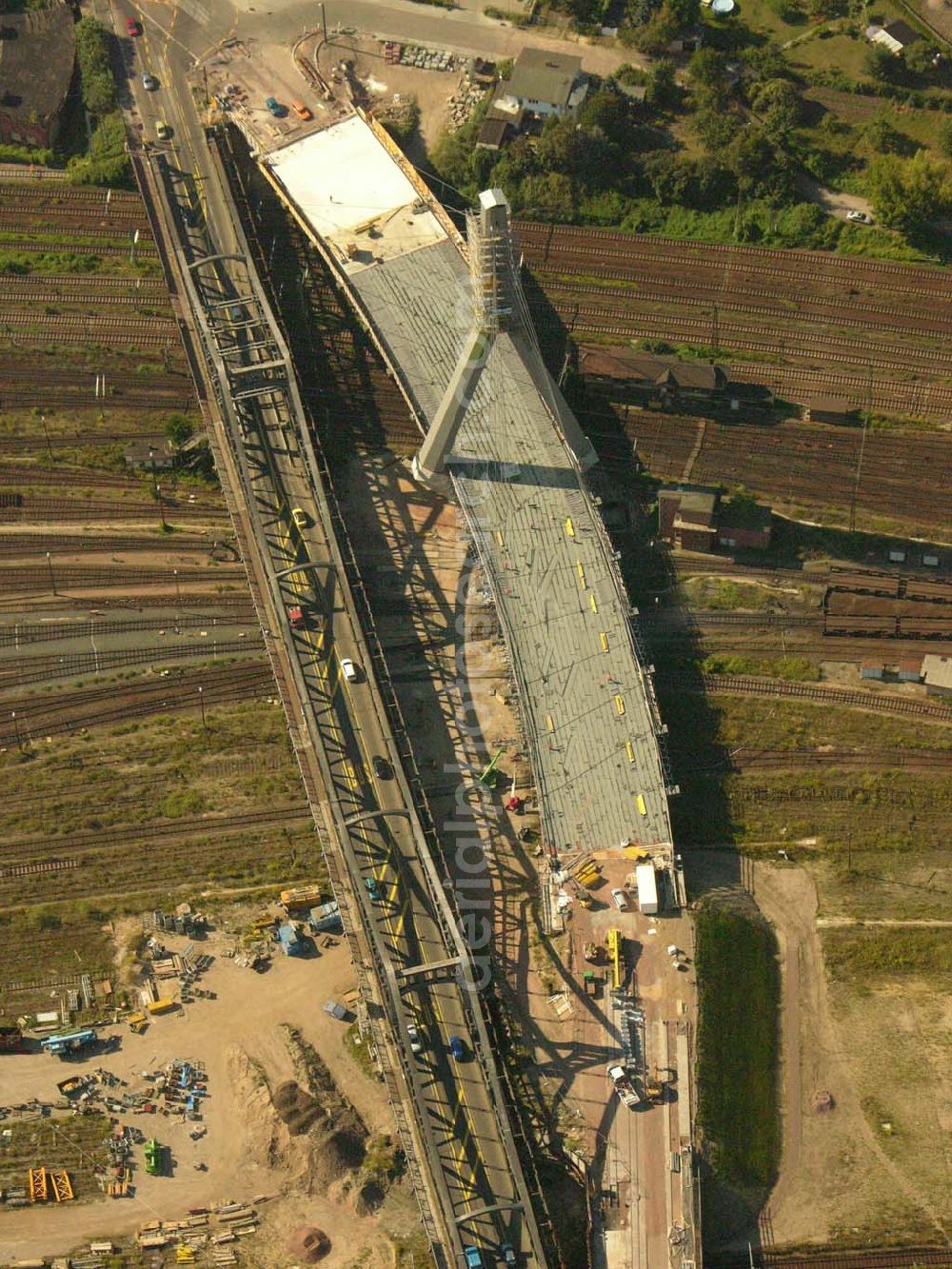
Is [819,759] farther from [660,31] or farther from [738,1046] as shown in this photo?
[660,31]

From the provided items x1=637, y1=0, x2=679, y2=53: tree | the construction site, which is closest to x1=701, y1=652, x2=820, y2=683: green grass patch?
the construction site

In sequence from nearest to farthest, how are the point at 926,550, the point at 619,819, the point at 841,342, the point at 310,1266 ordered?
the point at 310,1266
the point at 619,819
the point at 926,550
the point at 841,342

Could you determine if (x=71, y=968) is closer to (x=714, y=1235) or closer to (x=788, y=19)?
(x=714, y=1235)

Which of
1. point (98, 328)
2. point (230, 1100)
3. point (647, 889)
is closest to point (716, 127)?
point (98, 328)

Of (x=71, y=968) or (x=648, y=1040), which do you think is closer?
(x=648, y=1040)

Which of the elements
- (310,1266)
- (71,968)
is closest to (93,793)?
(71,968)
